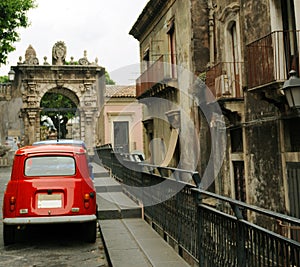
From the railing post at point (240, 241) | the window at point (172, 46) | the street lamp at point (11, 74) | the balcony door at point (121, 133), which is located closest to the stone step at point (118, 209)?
the railing post at point (240, 241)

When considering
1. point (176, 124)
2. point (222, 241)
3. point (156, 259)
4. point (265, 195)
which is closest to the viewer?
point (222, 241)

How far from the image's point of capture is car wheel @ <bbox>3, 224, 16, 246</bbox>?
282 inches

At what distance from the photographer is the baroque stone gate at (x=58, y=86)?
31141 millimetres

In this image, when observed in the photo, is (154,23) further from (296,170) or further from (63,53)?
(63,53)

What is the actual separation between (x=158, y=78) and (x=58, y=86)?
692 inches

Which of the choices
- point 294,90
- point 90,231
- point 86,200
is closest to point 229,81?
point 294,90

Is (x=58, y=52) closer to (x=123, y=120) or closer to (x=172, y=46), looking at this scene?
(x=123, y=120)

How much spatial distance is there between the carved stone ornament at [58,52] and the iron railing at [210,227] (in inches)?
1017

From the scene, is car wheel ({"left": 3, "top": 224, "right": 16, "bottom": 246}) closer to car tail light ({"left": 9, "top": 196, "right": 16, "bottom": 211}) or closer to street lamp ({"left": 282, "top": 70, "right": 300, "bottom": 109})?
car tail light ({"left": 9, "top": 196, "right": 16, "bottom": 211})

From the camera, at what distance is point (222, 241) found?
156 inches

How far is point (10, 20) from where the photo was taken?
61.3ft

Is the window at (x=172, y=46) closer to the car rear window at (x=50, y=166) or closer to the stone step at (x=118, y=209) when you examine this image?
the stone step at (x=118, y=209)

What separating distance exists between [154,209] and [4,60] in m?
13.4

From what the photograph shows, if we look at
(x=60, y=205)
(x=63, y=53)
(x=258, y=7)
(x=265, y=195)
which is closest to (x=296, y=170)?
(x=265, y=195)
